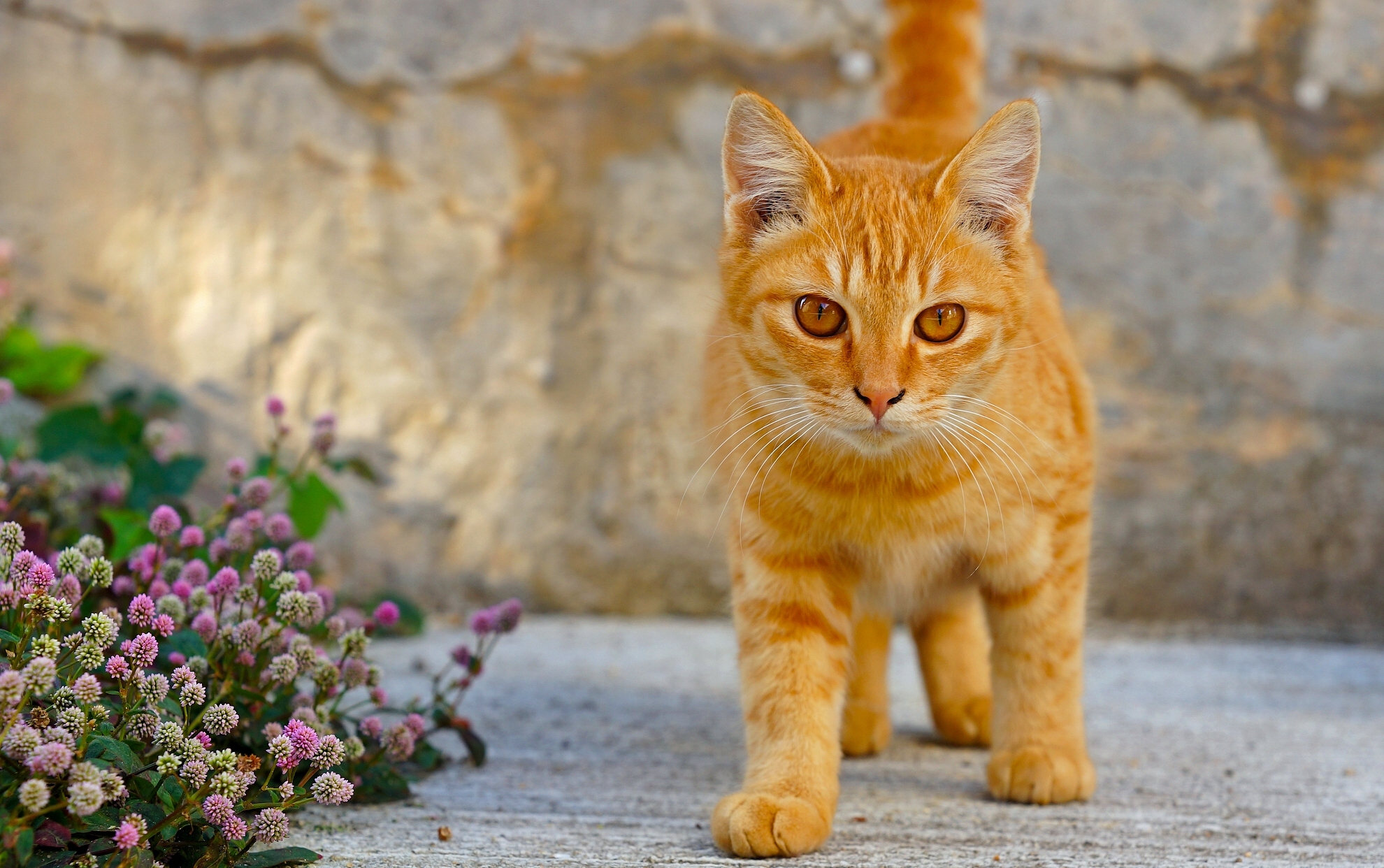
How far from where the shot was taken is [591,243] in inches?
138

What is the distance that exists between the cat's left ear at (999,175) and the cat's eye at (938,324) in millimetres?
187

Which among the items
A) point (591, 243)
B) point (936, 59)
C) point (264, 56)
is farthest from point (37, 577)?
point (264, 56)

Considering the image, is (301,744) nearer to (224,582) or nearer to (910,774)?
(224,582)

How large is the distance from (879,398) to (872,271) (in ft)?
0.67

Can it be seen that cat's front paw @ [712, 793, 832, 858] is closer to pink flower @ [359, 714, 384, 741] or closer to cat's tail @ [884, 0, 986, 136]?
pink flower @ [359, 714, 384, 741]

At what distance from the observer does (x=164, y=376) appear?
11.1ft

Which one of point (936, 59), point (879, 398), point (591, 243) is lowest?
point (879, 398)

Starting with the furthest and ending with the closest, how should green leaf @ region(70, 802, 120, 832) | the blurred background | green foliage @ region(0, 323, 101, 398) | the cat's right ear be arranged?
the blurred background
green foliage @ region(0, 323, 101, 398)
the cat's right ear
green leaf @ region(70, 802, 120, 832)

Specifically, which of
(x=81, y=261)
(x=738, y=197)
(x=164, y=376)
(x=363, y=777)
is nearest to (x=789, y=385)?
(x=738, y=197)

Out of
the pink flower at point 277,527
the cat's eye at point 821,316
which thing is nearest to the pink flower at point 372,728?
the pink flower at point 277,527

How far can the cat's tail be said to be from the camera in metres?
2.48

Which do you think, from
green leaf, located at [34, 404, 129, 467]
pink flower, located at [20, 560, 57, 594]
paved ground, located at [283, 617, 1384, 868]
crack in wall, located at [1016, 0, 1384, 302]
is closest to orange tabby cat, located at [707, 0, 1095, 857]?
paved ground, located at [283, 617, 1384, 868]

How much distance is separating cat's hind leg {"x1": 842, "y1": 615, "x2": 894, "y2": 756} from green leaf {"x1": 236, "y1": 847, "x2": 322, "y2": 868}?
3.43 feet

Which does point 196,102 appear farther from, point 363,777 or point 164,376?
point 363,777
